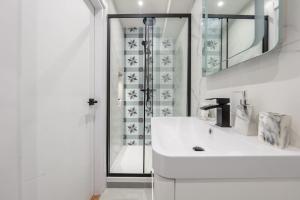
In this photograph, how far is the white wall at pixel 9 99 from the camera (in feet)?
2.35

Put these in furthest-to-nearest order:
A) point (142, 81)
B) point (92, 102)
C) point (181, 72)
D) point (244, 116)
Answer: point (142, 81)
point (181, 72)
point (92, 102)
point (244, 116)

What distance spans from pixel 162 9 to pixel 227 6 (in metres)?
1.52

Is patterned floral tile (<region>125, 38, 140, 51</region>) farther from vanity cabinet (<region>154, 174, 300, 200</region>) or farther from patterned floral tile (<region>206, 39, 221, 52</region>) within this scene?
vanity cabinet (<region>154, 174, 300, 200</region>)

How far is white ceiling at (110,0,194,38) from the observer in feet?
7.69

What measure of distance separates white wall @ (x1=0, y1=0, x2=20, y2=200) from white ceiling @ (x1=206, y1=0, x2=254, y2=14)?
3.73ft

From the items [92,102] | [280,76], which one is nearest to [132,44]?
[92,102]

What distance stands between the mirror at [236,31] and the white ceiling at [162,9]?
841 mm

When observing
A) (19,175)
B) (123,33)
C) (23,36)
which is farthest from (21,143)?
(123,33)

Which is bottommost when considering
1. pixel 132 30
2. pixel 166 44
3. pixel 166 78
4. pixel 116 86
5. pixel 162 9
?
pixel 116 86

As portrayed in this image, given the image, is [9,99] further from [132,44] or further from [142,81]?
[132,44]

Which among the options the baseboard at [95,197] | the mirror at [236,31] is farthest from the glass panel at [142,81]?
the mirror at [236,31]

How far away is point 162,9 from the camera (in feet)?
8.30

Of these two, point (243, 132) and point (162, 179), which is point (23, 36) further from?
point (243, 132)

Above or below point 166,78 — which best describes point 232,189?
below
